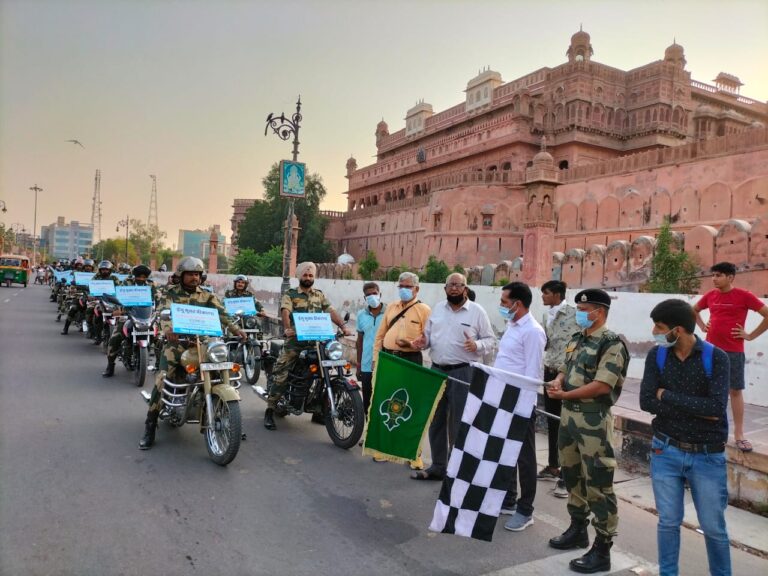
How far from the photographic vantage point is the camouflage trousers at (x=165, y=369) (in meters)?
5.26

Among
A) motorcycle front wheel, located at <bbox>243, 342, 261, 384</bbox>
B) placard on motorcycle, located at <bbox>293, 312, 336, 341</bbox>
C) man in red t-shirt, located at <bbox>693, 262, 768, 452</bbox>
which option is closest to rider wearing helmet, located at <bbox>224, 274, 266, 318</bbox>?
motorcycle front wheel, located at <bbox>243, 342, 261, 384</bbox>

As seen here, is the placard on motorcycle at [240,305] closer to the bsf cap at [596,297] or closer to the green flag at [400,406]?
the green flag at [400,406]

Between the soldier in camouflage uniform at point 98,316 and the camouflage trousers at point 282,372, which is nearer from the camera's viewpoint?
the camouflage trousers at point 282,372

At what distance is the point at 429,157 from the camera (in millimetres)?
50750

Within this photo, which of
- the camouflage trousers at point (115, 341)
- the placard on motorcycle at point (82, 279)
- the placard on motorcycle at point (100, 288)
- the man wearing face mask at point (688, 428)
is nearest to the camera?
the man wearing face mask at point (688, 428)

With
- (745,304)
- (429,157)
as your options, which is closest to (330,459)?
(745,304)

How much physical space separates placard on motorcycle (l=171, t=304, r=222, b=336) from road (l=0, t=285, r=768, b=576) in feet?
3.75

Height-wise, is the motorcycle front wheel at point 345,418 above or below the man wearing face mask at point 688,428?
below

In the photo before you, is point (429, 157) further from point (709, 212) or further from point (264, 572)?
point (264, 572)

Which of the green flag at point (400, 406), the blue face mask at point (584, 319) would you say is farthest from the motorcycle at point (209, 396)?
the blue face mask at point (584, 319)

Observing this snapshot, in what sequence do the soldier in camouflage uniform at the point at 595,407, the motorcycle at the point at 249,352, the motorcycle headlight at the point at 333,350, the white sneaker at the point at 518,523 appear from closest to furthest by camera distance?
the soldier in camouflage uniform at the point at 595,407 → the white sneaker at the point at 518,523 → the motorcycle headlight at the point at 333,350 → the motorcycle at the point at 249,352

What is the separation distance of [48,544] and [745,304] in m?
5.89

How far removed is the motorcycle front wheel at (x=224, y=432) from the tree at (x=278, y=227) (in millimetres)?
48909

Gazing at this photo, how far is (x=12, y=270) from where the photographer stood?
3706 cm
